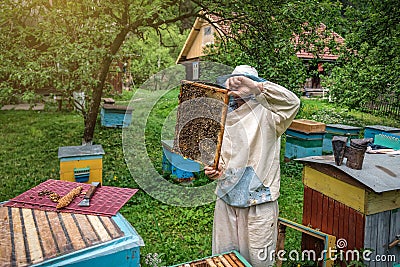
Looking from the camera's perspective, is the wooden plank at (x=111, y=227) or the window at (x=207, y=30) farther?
the window at (x=207, y=30)

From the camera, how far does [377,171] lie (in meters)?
2.44

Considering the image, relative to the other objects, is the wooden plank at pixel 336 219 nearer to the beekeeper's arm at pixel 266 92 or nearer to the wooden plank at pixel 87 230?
the beekeeper's arm at pixel 266 92

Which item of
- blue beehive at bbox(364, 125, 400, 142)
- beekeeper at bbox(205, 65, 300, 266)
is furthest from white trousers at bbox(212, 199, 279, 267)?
blue beehive at bbox(364, 125, 400, 142)

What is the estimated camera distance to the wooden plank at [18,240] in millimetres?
1523

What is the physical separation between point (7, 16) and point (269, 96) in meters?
4.83

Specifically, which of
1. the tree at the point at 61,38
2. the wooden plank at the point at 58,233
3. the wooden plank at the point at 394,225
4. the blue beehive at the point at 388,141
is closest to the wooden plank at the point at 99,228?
the wooden plank at the point at 58,233

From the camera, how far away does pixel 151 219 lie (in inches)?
161

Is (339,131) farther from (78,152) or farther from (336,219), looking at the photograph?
(78,152)

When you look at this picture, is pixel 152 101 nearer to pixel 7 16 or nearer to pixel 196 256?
pixel 196 256

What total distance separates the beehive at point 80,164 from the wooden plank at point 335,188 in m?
2.36

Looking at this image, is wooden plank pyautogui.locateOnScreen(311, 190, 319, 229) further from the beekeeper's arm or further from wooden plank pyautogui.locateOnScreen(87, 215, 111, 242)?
wooden plank pyautogui.locateOnScreen(87, 215, 111, 242)

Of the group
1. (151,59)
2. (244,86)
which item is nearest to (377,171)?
(244,86)

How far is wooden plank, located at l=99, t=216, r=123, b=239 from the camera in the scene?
5.82 ft

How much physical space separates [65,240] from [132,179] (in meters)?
3.65
